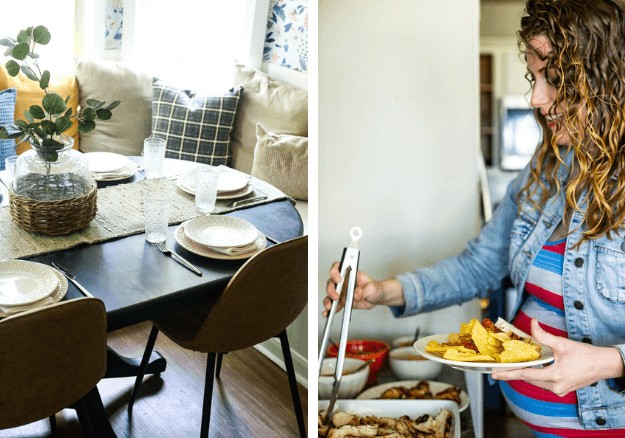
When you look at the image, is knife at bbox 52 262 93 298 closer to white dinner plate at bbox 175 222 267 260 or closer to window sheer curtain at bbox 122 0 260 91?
white dinner plate at bbox 175 222 267 260

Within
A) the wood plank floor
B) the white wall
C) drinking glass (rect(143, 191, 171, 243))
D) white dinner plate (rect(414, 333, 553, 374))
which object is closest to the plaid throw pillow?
the wood plank floor

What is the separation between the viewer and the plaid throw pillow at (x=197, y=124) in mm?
3041

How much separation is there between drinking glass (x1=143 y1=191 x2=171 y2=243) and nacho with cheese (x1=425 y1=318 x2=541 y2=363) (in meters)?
0.94

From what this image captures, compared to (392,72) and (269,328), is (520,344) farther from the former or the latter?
(269,328)

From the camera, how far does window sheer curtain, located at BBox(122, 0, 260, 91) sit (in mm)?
3158

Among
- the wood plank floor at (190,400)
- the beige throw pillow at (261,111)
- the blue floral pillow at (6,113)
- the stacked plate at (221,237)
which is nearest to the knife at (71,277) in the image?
the stacked plate at (221,237)

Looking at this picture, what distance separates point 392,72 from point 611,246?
0.47 meters

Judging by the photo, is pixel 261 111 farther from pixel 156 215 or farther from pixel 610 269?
pixel 610 269

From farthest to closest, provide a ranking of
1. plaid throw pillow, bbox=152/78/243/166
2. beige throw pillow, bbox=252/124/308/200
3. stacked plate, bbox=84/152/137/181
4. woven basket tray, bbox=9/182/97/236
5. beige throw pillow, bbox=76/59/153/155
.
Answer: beige throw pillow, bbox=76/59/153/155 → plaid throw pillow, bbox=152/78/243/166 → beige throw pillow, bbox=252/124/308/200 → stacked plate, bbox=84/152/137/181 → woven basket tray, bbox=9/182/97/236

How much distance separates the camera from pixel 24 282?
176 centimetres

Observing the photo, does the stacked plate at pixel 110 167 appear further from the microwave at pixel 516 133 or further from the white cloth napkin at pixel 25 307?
the microwave at pixel 516 133

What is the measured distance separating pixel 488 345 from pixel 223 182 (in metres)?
1.36

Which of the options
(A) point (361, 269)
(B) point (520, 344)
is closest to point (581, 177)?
(B) point (520, 344)

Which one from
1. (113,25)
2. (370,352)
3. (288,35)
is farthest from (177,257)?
(113,25)
